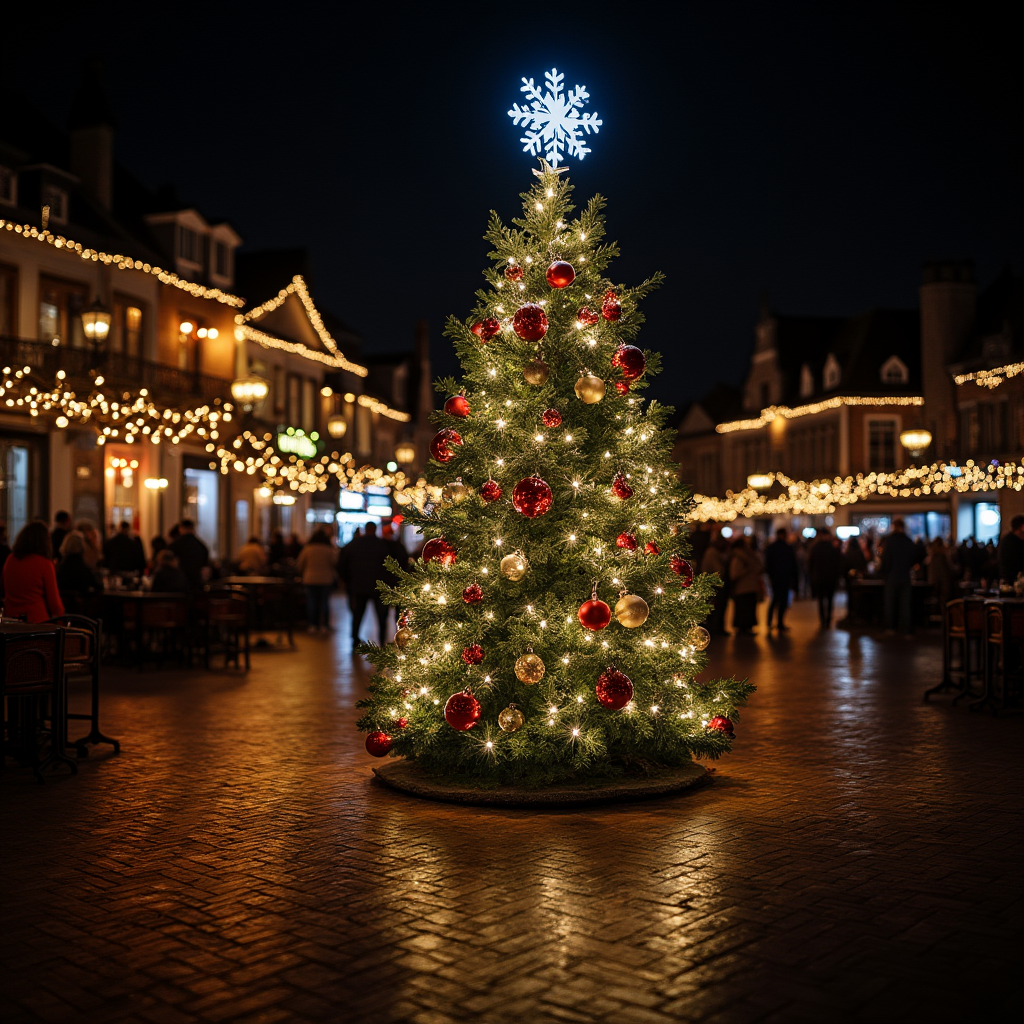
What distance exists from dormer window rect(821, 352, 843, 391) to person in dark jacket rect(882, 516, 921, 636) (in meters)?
30.0

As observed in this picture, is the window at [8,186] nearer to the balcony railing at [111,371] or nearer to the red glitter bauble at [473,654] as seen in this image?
the balcony railing at [111,371]

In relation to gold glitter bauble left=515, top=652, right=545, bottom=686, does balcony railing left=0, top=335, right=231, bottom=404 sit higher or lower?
higher

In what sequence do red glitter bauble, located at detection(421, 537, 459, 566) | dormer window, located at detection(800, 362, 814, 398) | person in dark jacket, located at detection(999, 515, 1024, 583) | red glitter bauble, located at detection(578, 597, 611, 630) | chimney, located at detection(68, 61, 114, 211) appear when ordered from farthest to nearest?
dormer window, located at detection(800, 362, 814, 398)
chimney, located at detection(68, 61, 114, 211)
person in dark jacket, located at detection(999, 515, 1024, 583)
red glitter bauble, located at detection(421, 537, 459, 566)
red glitter bauble, located at detection(578, 597, 611, 630)

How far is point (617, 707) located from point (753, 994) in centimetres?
331

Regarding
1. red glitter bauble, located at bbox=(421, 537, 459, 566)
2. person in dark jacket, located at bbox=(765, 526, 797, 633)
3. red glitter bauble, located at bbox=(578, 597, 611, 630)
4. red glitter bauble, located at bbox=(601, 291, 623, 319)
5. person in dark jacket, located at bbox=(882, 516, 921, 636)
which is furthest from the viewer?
person in dark jacket, located at bbox=(765, 526, 797, 633)

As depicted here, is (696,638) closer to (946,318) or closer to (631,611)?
(631,611)

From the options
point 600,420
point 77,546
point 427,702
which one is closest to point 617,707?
point 427,702

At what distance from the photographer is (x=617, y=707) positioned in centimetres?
750

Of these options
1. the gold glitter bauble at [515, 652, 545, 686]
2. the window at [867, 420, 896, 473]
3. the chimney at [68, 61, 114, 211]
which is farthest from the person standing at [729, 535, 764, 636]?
the window at [867, 420, 896, 473]

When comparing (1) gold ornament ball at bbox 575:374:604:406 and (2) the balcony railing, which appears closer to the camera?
(1) gold ornament ball at bbox 575:374:604:406

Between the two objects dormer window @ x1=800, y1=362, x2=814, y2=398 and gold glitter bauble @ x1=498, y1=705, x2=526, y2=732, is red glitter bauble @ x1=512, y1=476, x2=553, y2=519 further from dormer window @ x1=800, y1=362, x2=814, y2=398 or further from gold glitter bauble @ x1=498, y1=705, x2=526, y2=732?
dormer window @ x1=800, y1=362, x2=814, y2=398

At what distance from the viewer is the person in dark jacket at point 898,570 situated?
2022 centimetres

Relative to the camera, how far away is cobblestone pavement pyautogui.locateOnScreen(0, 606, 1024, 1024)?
424cm

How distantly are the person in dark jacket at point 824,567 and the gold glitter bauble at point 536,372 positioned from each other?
16001 millimetres
